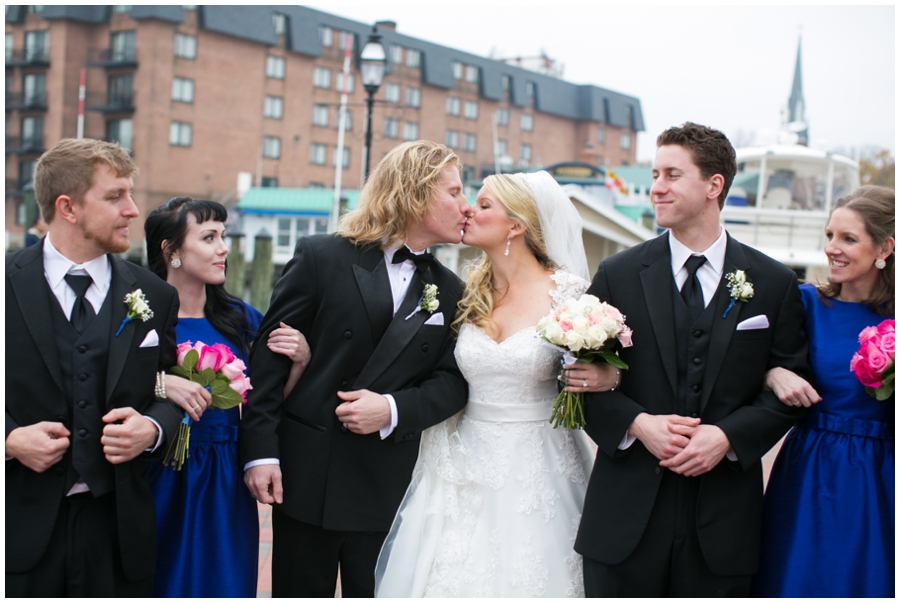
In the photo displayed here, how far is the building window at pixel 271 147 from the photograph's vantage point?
161ft

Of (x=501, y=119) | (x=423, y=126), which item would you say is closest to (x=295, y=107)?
(x=423, y=126)

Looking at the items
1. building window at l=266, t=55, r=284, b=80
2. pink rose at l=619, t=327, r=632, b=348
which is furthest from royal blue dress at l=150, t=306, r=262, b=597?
building window at l=266, t=55, r=284, b=80

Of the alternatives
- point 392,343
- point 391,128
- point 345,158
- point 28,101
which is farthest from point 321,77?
point 392,343

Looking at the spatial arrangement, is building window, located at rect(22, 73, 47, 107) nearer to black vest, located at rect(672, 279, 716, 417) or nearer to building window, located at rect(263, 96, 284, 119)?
building window, located at rect(263, 96, 284, 119)

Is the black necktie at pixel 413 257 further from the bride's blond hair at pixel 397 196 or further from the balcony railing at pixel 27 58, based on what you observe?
the balcony railing at pixel 27 58

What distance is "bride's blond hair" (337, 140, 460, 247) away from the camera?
3992 millimetres

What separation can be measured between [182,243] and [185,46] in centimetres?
4526

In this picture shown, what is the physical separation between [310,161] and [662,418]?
49565mm

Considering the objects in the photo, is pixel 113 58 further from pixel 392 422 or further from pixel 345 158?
pixel 392 422

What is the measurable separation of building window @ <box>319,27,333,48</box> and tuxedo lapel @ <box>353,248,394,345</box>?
51.1m

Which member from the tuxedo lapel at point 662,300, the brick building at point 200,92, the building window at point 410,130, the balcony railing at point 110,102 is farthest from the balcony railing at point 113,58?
the tuxedo lapel at point 662,300

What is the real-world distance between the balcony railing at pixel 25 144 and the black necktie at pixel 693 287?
50.6m

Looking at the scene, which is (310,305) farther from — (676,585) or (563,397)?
(676,585)

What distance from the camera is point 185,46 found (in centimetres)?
4525
